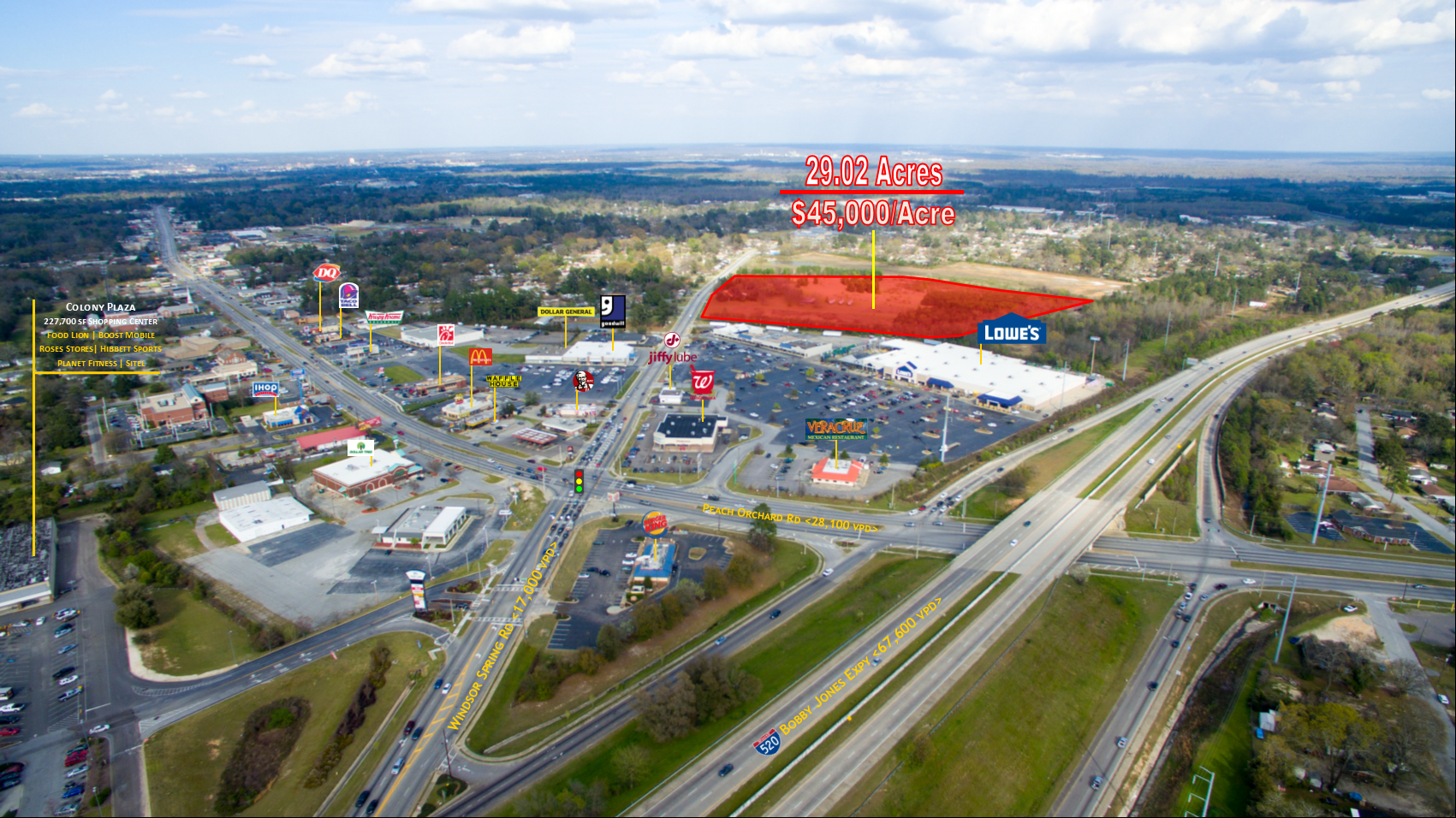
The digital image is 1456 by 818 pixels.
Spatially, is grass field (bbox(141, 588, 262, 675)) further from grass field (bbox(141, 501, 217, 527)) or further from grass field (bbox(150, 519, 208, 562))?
grass field (bbox(141, 501, 217, 527))

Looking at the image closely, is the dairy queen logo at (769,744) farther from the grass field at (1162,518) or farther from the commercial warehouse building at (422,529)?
the grass field at (1162,518)

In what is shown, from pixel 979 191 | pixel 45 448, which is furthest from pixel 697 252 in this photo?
pixel 979 191

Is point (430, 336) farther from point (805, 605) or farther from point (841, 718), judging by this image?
point (841, 718)

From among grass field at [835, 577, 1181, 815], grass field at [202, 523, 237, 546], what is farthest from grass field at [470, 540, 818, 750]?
grass field at [202, 523, 237, 546]

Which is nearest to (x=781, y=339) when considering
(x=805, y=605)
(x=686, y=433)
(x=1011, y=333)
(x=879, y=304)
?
(x=879, y=304)

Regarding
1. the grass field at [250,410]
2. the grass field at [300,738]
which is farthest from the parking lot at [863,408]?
the grass field at [250,410]

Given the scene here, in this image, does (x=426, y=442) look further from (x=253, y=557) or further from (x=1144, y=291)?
(x=1144, y=291)
